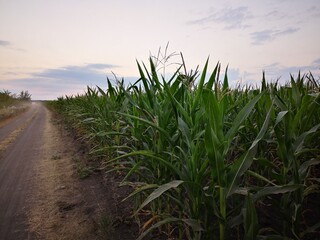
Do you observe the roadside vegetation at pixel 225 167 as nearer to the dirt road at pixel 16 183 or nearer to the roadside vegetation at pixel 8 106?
the dirt road at pixel 16 183

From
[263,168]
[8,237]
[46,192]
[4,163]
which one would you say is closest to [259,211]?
[263,168]

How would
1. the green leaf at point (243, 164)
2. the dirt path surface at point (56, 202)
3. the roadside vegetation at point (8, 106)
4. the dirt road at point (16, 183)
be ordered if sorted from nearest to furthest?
the green leaf at point (243, 164), the dirt path surface at point (56, 202), the dirt road at point (16, 183), the roadside vegetation at point (8, 106)

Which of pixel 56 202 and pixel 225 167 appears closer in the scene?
pixel 225 167

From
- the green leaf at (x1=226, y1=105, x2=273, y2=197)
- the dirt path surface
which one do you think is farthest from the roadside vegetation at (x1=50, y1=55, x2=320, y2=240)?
the dirt path surface

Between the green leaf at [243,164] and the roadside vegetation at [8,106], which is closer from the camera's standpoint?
the green leaf at [243,164]

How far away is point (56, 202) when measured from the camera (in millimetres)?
3545

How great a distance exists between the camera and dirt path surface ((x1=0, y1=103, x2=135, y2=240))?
272cm

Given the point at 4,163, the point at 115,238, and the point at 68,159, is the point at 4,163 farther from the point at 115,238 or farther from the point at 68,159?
the point at 115,238

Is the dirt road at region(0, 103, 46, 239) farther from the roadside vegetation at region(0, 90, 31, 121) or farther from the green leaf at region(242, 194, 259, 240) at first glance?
the roadside vegetation at region(0, 90, 31, 121)

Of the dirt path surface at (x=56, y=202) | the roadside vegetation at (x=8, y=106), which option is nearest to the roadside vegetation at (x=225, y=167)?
the dirt path surface at (x=56, y=202)

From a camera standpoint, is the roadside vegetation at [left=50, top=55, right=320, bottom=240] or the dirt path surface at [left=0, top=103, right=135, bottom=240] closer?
the roadside vegetation at [left=50, top=55, right=320, bottom=240]

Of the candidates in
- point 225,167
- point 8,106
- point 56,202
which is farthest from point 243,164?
point 8,106

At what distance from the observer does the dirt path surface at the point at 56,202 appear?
8.93 feet

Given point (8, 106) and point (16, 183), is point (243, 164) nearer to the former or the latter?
point (16, 183)
